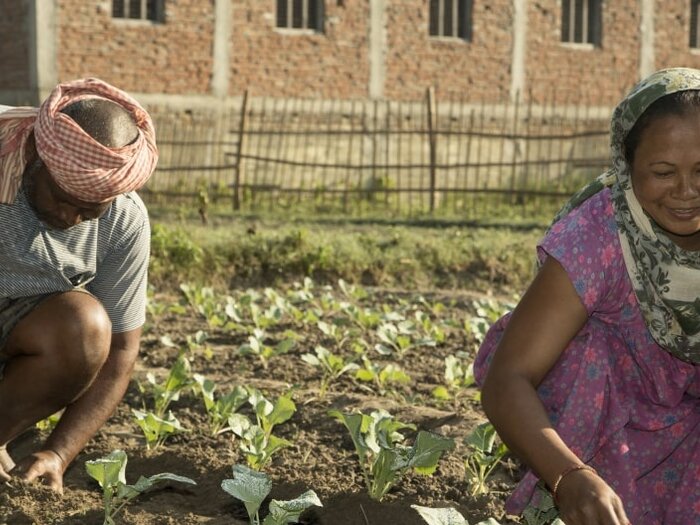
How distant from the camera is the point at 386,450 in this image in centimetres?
286

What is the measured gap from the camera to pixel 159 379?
169 inches

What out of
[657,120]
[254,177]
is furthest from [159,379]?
[254,177]

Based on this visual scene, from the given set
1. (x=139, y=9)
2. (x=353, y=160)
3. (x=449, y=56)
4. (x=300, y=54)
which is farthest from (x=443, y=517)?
(x=449, y=56)

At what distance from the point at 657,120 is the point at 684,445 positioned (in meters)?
0.87

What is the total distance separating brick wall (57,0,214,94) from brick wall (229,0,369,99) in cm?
47

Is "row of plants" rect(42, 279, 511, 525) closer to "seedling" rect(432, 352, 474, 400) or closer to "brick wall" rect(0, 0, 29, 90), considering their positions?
"seedling" rect(432, 352, 474, 400)

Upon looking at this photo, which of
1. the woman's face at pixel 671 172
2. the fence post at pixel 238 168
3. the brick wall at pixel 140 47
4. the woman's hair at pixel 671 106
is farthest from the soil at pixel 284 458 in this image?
the brick wall at pixel 140 47

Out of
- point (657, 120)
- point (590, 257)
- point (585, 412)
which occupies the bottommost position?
point (585, 412)

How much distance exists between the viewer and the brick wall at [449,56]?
1658 cm

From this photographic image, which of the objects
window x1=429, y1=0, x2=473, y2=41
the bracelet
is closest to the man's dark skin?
the bracelet

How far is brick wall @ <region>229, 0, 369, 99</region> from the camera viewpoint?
1533 centimetres

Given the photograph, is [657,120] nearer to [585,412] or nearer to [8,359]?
[585,412]

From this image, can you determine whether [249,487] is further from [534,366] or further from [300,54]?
[300,54]

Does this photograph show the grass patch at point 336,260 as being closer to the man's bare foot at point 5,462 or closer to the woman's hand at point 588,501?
the man's bare foot at point 5,462
